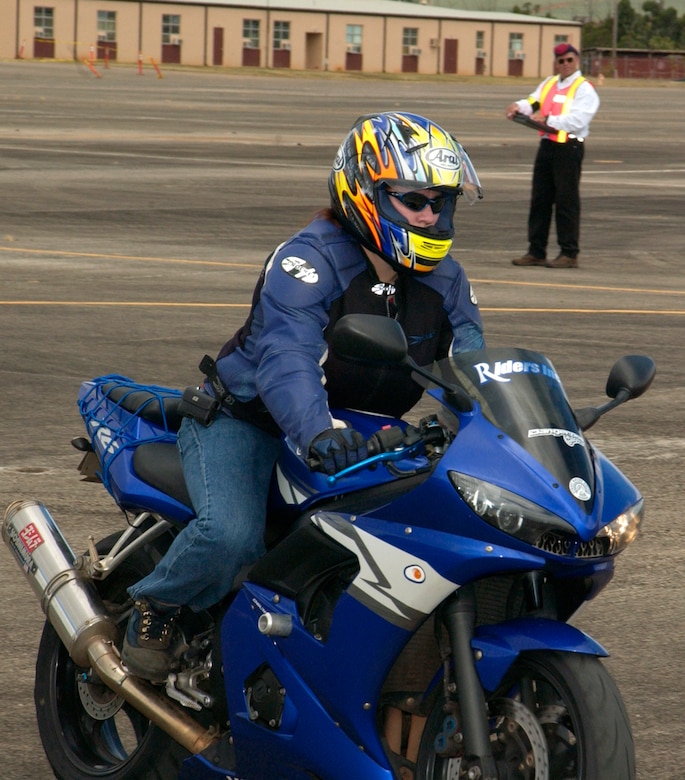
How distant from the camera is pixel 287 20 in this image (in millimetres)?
97000

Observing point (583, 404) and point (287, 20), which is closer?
point (583, 404)

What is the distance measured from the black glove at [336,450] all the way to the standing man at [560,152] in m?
12.6

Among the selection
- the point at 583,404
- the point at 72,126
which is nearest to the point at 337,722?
the point at 583,404

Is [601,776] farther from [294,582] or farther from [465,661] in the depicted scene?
[294,582]

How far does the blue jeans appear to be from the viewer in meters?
3.85

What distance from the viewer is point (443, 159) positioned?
394cm

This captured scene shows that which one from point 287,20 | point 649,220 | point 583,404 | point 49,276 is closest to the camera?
point 583,404

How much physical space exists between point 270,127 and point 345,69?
6162 centimetres

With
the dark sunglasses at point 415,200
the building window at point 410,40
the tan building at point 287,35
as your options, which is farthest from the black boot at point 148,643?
the building window at point 410,40

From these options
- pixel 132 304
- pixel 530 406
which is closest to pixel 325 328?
pixel 530 406

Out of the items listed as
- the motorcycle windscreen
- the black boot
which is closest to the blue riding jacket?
the motorcycle windscreen

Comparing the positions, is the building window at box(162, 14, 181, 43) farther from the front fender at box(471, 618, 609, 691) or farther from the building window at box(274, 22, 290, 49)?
the front fender at box(471, 618, 609, 691)

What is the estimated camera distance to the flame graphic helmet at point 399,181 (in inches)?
154

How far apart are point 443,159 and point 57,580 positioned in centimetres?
166
